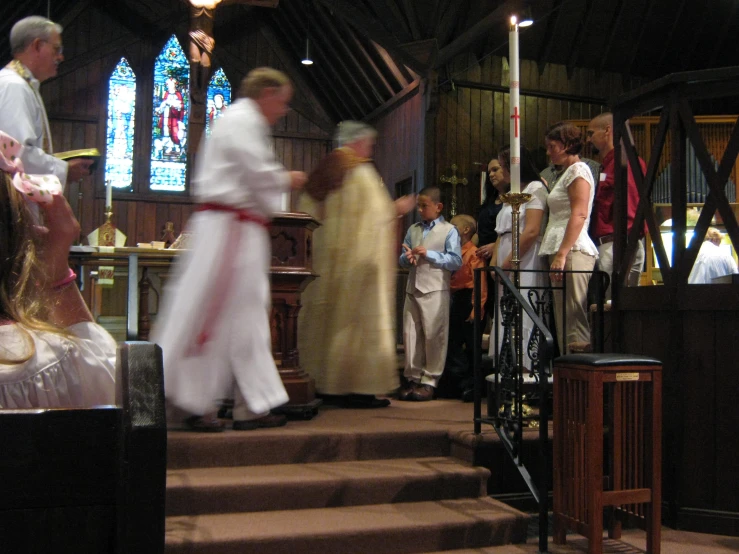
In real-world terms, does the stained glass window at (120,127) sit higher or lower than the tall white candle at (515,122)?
higher

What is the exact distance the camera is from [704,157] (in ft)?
12.5

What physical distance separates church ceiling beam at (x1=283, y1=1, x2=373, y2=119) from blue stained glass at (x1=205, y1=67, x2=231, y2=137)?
1495mm

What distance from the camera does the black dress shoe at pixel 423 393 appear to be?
525 centimetres

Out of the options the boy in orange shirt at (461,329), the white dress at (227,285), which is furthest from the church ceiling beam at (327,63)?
the white dress at (227,285)

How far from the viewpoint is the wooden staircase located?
3.08 metres

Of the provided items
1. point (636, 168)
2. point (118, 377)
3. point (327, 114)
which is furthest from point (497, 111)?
point (118, 377)

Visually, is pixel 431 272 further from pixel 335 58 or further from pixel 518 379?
pixel 335 58

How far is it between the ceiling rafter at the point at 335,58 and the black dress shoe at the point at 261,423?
29.0 feet

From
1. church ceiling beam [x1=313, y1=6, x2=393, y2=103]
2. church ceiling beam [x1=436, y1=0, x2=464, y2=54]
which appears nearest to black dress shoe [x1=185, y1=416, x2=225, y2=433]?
church ceiling beam [x1=436, y1=0, x2=464, y2=54]

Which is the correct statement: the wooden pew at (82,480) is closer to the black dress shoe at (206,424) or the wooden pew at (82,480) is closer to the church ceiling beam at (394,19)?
the black dress shoe at (206,424)

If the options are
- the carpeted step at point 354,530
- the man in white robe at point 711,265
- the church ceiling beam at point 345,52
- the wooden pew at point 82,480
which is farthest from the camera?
the church ceiling beam at point 345,52

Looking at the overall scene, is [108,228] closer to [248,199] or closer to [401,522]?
[248,199]

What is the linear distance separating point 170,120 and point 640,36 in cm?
733

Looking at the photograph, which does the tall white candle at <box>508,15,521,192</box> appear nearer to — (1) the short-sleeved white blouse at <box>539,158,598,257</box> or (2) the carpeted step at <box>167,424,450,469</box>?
(1) the short-sleeved white blouse at <box>539,158,598,257</box>
